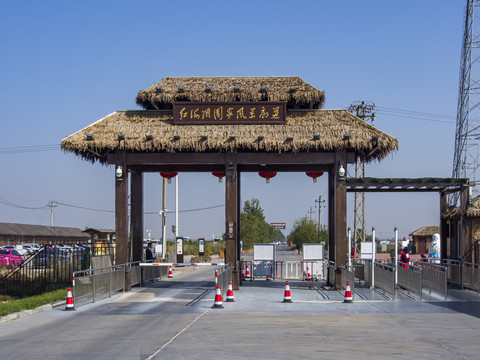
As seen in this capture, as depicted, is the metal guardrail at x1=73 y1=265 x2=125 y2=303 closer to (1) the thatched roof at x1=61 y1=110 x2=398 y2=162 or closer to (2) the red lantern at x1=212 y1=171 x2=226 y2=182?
(1) the thatched roof at x1=61 y1=110 x2=398 y2=162

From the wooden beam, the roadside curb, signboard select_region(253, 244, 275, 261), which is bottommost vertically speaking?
the roadside curb

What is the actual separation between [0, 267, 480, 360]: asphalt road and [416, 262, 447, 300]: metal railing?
1.44 ft

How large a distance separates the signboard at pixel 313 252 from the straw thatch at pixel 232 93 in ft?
20.8

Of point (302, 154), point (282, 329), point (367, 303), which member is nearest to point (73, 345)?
point (282, 329)

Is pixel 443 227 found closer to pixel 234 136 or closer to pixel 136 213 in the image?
pixel 234 136

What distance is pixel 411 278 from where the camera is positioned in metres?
20.8

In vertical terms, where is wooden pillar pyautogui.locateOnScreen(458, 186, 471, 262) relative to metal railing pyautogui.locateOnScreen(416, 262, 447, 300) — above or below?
above

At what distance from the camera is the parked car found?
47.8 meters

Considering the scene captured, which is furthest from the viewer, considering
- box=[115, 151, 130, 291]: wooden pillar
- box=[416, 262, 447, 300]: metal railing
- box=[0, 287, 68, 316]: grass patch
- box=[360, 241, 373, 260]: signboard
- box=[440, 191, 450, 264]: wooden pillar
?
box=[360, 241, 373, 260]: signboard

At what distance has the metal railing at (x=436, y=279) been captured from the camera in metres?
19.7

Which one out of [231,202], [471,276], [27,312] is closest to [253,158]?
[231,202]

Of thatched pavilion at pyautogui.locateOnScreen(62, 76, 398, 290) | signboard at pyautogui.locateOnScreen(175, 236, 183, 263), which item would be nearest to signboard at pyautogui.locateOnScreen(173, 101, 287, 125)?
thatched pavilion at pyautogui.locateOnScreen(62, 76, 398, 290)

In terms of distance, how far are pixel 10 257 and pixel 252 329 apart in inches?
1614

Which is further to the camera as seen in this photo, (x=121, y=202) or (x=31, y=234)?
(x=31, y=234)
